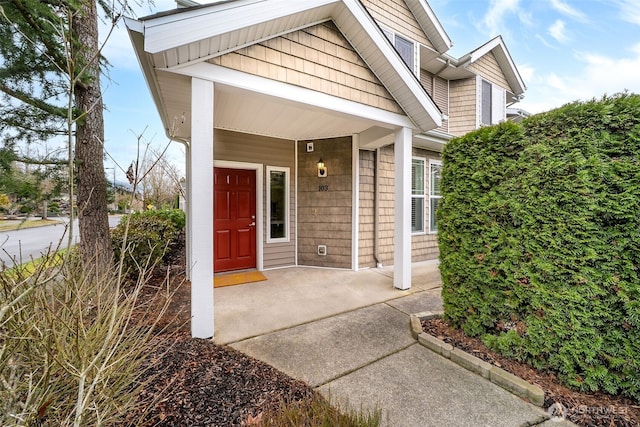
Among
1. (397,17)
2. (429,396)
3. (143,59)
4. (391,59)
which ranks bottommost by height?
(429,396)

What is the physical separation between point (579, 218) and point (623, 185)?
34 cm

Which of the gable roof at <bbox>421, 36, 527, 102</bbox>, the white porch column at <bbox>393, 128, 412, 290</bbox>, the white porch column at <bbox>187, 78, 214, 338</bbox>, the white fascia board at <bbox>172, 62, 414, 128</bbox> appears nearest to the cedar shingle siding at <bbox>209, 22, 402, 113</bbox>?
the white fascia board at <bbox>172, 62, 414, 128</bbox>

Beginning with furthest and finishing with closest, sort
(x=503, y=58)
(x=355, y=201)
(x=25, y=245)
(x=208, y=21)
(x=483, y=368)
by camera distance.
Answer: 1. (x=503, y=58)
2. (x=25, y=245)
3. (x=355, y=201)
4. (x=208, y=21)
5. (x=483, y=368)

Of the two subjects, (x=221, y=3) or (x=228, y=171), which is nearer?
(x=221, y=3)

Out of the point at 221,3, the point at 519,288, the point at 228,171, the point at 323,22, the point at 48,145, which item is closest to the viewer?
the point at 519,288

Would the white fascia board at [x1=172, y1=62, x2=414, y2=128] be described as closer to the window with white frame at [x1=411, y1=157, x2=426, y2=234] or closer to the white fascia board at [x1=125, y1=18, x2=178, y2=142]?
the white fascia board at [x1=125, y1=18, x2=178, y2=142]

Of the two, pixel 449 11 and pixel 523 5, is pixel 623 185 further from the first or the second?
pixel 523 5

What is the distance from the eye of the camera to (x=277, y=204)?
600 centimetres

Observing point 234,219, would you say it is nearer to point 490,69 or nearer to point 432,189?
point 432,189

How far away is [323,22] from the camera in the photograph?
11.9ft

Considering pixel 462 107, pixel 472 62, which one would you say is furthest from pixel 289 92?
pixel 472 62

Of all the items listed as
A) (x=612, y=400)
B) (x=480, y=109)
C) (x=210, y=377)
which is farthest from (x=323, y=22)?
(x=480, y=109)

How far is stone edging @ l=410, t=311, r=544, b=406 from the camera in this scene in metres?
2.09

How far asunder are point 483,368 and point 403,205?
266 centimetres
